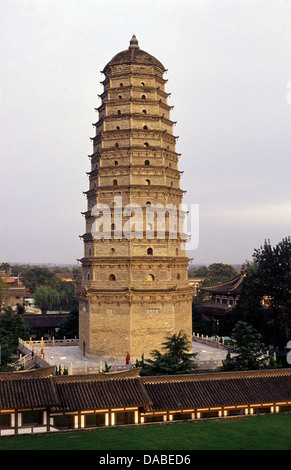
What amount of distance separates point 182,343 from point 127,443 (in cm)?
959

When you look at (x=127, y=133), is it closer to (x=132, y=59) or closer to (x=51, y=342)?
(x=132, y=59)

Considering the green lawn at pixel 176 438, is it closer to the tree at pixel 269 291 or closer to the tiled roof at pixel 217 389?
the tiled roof at pixel 217 389

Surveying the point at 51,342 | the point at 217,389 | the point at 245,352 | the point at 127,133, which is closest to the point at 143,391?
the point at 217,389

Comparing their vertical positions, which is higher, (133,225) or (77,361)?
(133,225)

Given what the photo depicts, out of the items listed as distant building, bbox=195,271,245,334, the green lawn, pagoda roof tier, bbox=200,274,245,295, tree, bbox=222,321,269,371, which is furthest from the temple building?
pagoda roof tier, bbox=200,274,245,295

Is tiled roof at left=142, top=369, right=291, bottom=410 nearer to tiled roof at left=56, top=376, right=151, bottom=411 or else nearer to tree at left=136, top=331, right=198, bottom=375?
tiled roof at left=56, top=376, right=151, bottom=411

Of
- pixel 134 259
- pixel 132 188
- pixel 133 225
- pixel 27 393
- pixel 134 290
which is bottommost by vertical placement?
pixel 27 393

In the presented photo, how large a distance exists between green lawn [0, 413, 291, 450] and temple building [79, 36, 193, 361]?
13.5 meters

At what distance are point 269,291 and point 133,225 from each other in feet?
49.2

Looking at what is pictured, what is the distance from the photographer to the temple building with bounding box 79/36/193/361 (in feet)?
109

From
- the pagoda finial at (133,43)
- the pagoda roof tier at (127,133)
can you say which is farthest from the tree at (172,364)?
the pagoda finial at (133,43)

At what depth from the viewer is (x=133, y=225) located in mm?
34281

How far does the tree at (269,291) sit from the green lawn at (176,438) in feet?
68.8

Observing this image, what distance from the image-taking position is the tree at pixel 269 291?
40312mm
